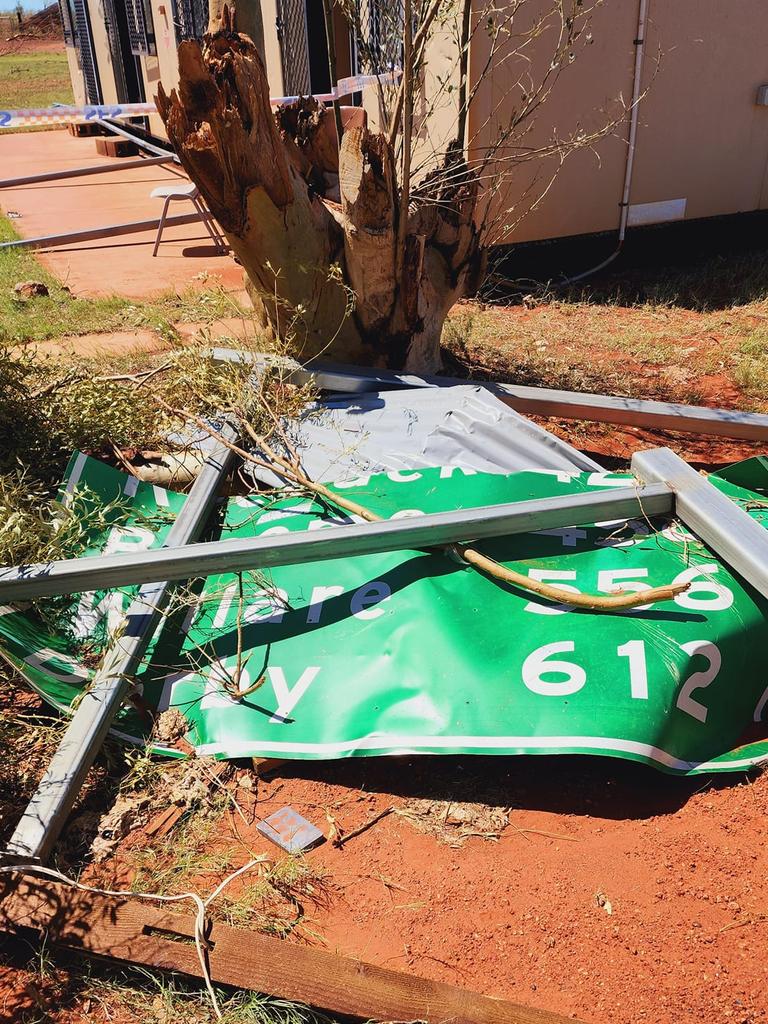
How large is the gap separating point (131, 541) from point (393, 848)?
5.47 feet

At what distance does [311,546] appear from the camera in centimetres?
283

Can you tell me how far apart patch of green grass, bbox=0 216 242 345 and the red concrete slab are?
310mm

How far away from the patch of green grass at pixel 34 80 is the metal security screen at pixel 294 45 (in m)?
15.1

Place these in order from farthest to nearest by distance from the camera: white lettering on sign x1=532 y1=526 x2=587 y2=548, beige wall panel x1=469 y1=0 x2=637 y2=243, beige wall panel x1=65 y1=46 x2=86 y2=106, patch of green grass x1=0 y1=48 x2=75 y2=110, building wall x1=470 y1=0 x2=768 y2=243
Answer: patch of green grass x1=0 y1=48 x2=75 y2=110
beige wall panel x1=65 y1=46 x2=86 y2=106
building wall x1=470 y1=0 x2=768 y2=243
beige wall panel x1=469 y1=0 x2=637 y2=243
white lettering on sign x1=532 y1=526 x2=587 y2=548

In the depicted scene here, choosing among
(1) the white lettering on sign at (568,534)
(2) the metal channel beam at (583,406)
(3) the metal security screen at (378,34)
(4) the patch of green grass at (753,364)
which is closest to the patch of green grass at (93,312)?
(3) the metal security screen at (378,34)

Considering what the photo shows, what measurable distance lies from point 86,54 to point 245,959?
21.6 m

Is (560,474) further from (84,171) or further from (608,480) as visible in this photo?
(84,171)

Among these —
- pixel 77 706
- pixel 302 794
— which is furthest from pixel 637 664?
pixel 77 706

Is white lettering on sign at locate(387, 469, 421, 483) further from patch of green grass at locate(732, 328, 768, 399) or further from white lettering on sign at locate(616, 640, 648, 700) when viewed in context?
patch of green grass at locate(732, 328, 768, 399)

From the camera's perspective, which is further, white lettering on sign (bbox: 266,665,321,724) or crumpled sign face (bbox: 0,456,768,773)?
white lettering on sign (bbox: 266,665,321,724)

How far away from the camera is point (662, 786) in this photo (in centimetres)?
252

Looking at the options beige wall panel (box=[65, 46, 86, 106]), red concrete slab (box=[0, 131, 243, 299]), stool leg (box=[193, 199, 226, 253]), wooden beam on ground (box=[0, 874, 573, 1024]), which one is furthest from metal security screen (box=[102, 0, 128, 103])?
wooden beam on ground (box=[0, 874, 573, 1024])

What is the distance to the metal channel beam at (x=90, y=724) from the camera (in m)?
A: 2.33

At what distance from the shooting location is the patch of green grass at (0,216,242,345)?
6.57 metres
